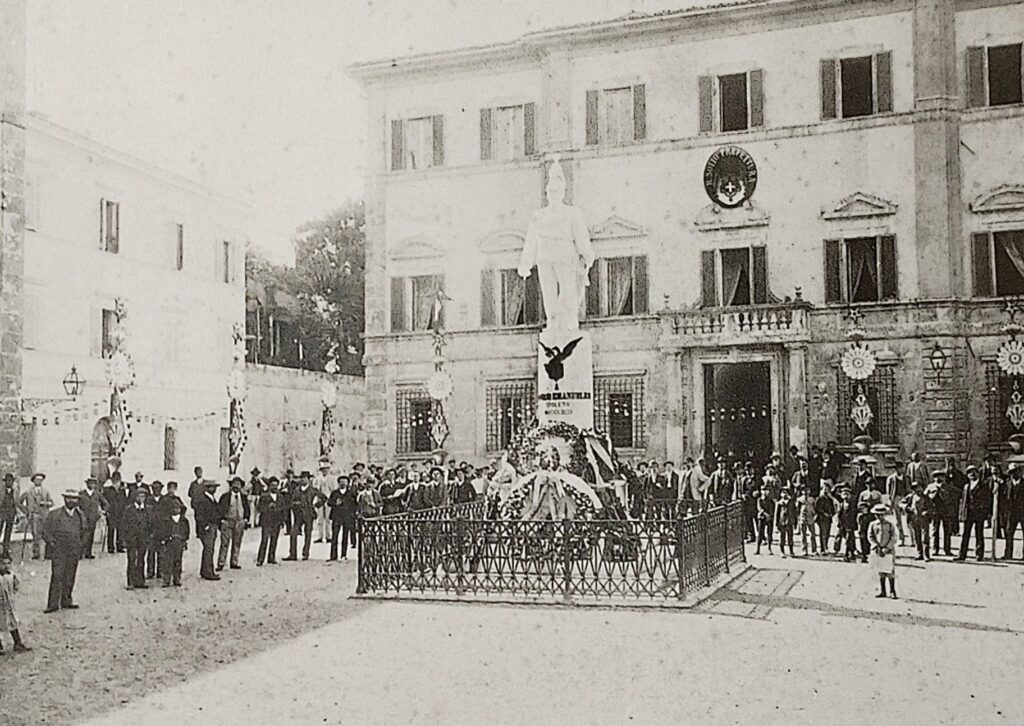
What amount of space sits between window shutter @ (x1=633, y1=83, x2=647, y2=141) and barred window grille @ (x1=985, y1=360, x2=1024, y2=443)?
18.0 feet

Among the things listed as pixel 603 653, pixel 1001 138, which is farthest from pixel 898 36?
pixel 603 653

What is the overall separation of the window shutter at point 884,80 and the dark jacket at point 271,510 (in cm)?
650

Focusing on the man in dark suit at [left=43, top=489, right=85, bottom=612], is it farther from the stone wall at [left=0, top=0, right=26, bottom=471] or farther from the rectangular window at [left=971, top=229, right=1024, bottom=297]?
the rectangular window at [left=971, top=229, right=1024, bottom=297]

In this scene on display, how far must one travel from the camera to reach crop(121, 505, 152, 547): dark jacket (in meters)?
8.45

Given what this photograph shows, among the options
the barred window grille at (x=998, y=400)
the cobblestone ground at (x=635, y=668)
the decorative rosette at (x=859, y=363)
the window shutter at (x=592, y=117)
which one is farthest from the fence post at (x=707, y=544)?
the window shutter at (x=592, y=117)

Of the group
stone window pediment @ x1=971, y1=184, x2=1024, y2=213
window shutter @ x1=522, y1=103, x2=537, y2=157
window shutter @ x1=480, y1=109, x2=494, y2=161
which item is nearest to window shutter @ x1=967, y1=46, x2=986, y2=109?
stone window pediment @ x1=971, y1=184, x2=1024, y2=213

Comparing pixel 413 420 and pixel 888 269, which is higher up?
pixel 888 269

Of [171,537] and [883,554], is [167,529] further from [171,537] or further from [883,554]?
[883,554]

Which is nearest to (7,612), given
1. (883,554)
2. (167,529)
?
(167,529)

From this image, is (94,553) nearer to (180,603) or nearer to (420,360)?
(180,603)

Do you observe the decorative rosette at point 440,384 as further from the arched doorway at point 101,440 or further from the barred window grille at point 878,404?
the arched doorway at point 101,440

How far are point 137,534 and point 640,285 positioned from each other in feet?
22.0

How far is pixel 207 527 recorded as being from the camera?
9180 millimetres

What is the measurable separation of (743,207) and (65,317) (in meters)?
7.49
